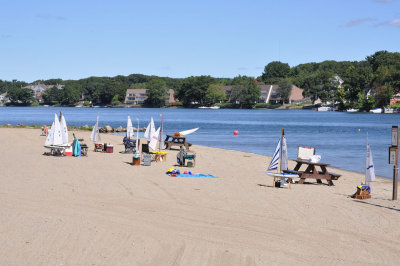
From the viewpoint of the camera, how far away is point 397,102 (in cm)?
14962

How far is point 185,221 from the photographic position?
13.4 meters

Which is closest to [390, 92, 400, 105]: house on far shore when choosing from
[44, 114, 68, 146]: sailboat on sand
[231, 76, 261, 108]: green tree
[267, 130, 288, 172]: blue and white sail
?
[231, 76, 261, 108]: green tree

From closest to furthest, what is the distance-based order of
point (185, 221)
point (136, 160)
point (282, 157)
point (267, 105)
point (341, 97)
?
1. point (185, 221)
2. point (282, 157)
3. point (136, 160)
4. point (341, 97)
5. point (267, 105)

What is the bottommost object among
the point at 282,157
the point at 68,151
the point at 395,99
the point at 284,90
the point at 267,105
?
the point at 267,105

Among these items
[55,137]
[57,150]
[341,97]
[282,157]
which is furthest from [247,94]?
[282,157]

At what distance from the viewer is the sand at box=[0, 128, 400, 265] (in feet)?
35.0

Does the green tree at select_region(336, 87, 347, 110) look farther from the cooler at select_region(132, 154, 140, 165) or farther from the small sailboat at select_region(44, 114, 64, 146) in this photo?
the cooler at select_region(132, 154, 140, 165)

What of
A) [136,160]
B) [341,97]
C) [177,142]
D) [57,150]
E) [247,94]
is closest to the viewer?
[136,160]

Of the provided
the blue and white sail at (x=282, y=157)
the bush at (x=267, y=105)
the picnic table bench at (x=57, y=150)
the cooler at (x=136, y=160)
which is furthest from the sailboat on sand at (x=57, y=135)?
the bush at (x=267, y=105)

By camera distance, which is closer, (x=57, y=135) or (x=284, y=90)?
(x=57, y=135)

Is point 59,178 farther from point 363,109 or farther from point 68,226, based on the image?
point 363,109

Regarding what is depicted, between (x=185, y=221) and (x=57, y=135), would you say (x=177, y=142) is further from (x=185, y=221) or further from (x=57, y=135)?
(x=185, y=221)

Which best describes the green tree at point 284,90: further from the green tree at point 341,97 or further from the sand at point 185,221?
the sand at point 185,221

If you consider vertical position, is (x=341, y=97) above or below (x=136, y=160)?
above
